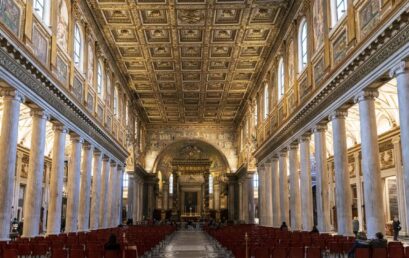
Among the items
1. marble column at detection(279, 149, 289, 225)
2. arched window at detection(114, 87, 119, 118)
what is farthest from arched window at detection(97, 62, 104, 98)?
marble column at detection(279, 149, 289, 225)

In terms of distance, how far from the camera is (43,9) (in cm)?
1700

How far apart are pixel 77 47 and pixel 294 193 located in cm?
Result: 1327

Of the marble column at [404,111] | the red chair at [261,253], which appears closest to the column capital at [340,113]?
the marble column at [404,111]

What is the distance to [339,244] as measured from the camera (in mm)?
12391

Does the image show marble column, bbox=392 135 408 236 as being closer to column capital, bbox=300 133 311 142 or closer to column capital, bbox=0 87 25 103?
column capital, bbox=300 133 311 142

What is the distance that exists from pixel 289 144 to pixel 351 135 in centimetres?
758

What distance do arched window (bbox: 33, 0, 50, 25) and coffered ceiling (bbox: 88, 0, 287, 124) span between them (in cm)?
474

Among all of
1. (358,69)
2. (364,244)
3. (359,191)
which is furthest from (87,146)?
(364,244)

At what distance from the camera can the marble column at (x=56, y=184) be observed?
18469 millimetres

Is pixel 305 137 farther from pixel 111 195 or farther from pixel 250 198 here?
pixel 250 198

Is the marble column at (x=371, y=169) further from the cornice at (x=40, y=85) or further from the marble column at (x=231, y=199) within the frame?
the marble column at (x=231, y=199)

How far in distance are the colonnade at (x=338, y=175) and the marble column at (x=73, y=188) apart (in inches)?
421

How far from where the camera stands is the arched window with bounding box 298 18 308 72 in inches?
835

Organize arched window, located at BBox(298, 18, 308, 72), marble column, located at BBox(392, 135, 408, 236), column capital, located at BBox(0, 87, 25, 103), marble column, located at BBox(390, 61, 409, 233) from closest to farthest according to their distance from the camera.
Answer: marble column, located at BBox(390, 61, 409, 233) < column capital, located at BBox(0, 87, 25, 103) < arched window, located at BBox(298, 18, 308, 72) < marble column, located at BBox(392, 135, 408, 236)
